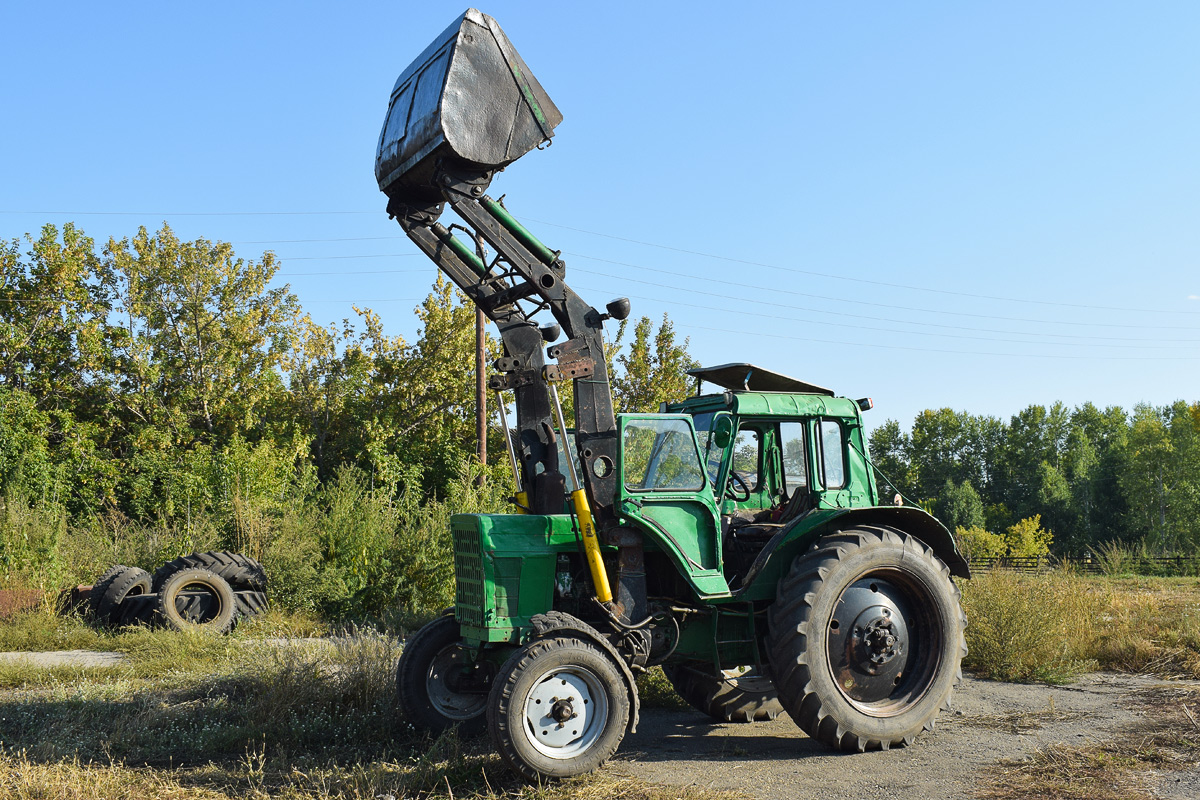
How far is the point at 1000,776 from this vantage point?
19.5ft

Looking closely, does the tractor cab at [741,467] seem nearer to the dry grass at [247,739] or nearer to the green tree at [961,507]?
the dry grass at [247,739]

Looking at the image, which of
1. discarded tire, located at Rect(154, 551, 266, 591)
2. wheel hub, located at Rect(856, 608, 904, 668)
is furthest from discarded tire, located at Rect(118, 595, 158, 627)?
wheel hub, located at Rect(856, 608, 904, 668)

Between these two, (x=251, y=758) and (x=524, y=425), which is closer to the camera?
(x=251, y=758)

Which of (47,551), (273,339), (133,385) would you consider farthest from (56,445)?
(47,551)

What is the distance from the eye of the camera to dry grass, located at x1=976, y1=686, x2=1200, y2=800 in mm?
5520

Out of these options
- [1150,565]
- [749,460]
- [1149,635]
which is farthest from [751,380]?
[1150,565]

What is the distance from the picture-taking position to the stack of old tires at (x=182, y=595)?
12.6 metres

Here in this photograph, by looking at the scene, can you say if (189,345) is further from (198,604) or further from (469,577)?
(469,577)

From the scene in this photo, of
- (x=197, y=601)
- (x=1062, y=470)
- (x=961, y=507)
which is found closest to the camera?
(x=197, y=601)

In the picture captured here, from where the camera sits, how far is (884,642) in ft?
22.4

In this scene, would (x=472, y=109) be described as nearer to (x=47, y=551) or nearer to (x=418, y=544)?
(x=418, y=544)

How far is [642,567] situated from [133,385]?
23591mm

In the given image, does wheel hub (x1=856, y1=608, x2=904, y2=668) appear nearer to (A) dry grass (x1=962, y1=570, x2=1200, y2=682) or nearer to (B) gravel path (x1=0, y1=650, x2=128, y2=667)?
(A) dry grass (x1=962, y1=570, x2=1200, y2=682)

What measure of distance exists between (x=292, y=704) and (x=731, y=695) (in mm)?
3592
